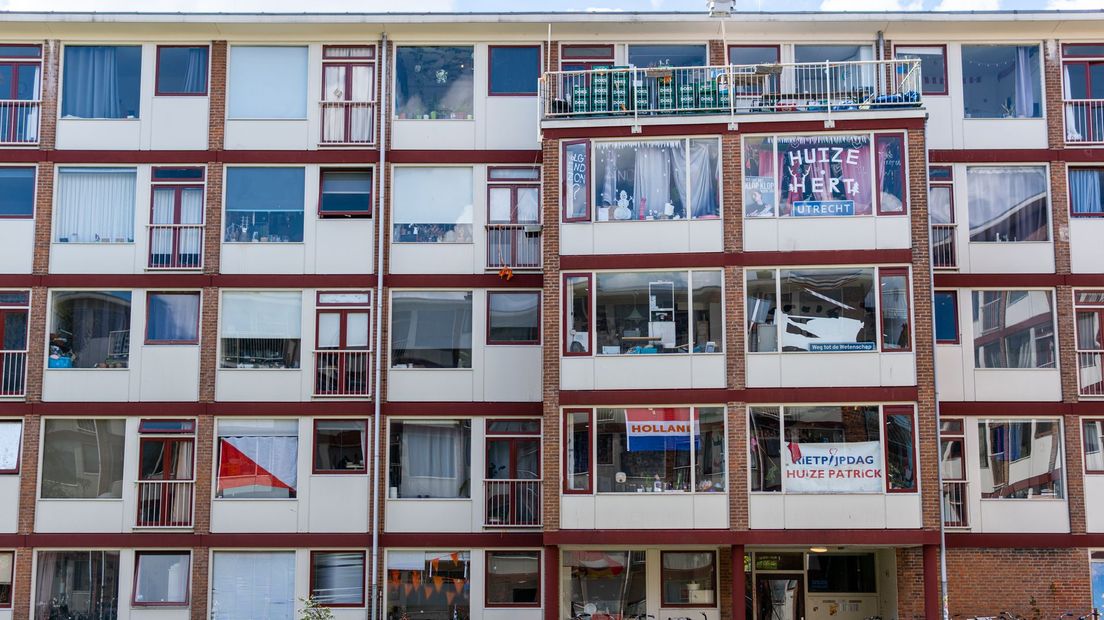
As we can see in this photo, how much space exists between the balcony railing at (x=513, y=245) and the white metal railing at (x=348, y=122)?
3.32 m

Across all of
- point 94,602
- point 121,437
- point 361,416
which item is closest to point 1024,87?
point 361,416

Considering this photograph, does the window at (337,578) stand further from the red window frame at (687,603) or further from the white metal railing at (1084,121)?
the white metal railing at (1084,121)

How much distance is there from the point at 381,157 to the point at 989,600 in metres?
15.2

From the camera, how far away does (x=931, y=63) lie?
85.2ft

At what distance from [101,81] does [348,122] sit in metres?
5.35

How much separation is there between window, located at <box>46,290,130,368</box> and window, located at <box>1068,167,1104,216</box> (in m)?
19.8

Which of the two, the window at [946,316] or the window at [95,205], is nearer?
the window at [946,316]

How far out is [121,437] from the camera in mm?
25156

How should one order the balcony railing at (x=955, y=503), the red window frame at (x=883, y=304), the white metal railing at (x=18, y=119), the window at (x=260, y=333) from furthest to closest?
the white metal railing at (x=18, y=119), the window at (x=260, y=333), the balcony railing at (x=955, y=503), the red window frame at (x=883, y=304)

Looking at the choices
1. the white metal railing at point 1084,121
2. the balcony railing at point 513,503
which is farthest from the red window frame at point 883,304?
the balcony railing at point 513,503

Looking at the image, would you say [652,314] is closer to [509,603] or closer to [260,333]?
[509,603]

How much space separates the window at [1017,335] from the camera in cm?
2506

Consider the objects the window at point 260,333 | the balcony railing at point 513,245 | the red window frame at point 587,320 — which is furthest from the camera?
the balcony railing at point 513,245

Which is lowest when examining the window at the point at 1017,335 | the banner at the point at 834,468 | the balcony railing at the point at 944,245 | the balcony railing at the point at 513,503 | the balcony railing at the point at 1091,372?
the balcony railing at the point at 513,503
